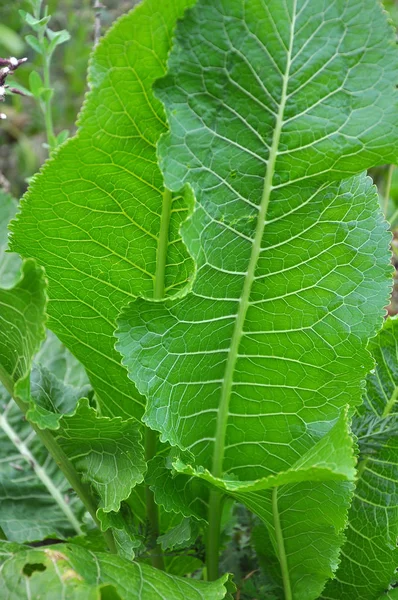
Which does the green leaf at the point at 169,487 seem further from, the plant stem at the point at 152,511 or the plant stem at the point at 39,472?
the plant stem at the point at 39,472

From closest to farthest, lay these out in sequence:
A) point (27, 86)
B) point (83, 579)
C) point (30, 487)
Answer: point (83, 579) → point (30, 487) → point (27, 86)

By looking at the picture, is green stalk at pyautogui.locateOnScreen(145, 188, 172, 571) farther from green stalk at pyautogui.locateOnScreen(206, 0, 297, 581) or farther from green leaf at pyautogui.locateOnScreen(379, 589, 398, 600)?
green leaf at pyautogui.locateOnScreen(379, 589, 398, 600)

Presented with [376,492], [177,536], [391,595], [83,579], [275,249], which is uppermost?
[275,249]

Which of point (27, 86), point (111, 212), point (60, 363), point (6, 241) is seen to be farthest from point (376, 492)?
point (27, 86)

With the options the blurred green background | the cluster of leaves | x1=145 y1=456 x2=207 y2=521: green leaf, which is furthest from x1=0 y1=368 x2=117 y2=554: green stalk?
the blurred green background

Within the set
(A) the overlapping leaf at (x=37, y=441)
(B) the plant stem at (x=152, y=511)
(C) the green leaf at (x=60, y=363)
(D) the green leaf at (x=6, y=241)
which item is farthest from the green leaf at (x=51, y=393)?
(D) the green leaf at (x=6, y=241)

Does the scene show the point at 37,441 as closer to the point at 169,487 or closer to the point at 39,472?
the point at 39,472

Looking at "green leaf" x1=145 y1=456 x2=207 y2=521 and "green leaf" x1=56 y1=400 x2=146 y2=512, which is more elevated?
"green leaf" x1=56 y1=400 x2=146 y2=512
